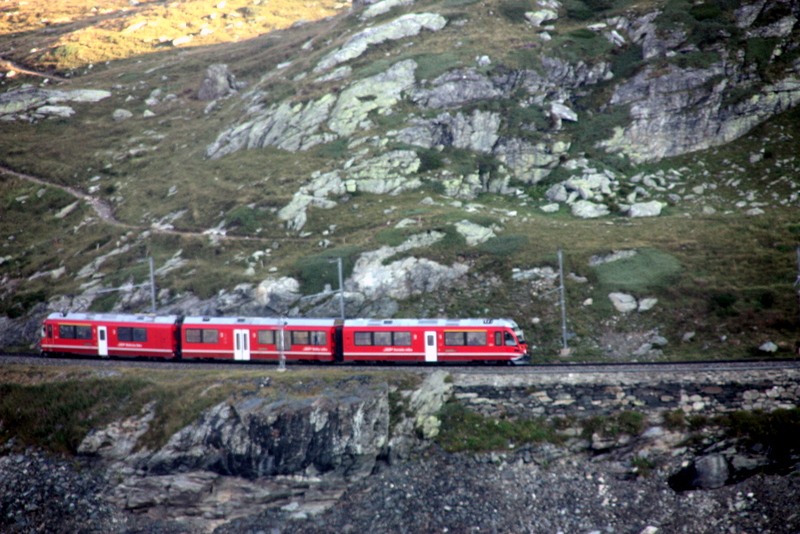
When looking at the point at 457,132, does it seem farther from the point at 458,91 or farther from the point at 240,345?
the point at 240,345

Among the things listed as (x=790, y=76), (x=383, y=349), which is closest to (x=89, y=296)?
(x=383, y=349)

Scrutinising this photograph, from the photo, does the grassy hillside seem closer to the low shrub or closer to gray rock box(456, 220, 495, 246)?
the low shrub

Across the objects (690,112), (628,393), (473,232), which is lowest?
(628,393)

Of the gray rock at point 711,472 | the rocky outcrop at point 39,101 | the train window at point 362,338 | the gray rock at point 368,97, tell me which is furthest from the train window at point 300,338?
the rocky outcrop at point 39,101

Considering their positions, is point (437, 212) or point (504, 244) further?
point (437, 212)

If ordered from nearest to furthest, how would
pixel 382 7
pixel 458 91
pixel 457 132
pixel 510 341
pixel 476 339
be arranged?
pixel 510 341, pixel 476 339, pixel 457 132, pixel 458 91, pixel 382 7

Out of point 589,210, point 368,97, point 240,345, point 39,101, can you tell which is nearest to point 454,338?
point 240,345

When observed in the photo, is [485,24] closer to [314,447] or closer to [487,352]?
[487,352]

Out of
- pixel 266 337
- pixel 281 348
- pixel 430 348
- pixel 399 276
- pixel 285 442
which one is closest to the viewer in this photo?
pixel 285 442
